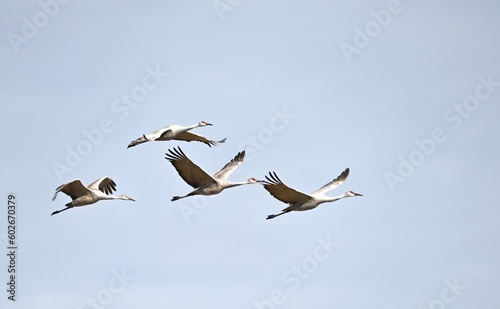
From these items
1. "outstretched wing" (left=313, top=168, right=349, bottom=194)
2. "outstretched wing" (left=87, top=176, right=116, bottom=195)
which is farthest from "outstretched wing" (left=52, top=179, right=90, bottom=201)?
"outstretched wing" (left=313, top=168, right=349, bottom=194)

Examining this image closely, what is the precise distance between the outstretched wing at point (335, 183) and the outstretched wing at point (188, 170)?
4464 millimetres

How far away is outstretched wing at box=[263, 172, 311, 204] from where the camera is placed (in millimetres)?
36906

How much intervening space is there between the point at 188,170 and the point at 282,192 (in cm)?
302

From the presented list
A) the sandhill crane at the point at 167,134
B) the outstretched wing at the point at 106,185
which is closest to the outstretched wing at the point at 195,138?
the sandhill crane at the point at 167,134

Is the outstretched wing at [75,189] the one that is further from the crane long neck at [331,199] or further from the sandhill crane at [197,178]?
the crane long neck at [331,199]

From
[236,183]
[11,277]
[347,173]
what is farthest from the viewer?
[347,173]

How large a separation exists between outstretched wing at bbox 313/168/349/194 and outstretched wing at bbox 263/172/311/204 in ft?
7.75

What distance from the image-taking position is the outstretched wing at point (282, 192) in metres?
36.9

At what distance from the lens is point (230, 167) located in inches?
1577

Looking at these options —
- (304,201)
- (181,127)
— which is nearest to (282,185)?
(304,201)

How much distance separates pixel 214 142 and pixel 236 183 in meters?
4.27

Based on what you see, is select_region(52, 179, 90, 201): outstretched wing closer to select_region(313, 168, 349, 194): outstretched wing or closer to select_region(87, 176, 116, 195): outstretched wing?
select_region(87, 176, 116, 195): outstretched wing

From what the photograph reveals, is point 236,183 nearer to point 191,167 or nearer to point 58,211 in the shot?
point 191,167

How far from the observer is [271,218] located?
39000mm
